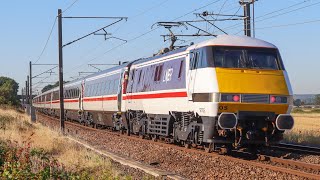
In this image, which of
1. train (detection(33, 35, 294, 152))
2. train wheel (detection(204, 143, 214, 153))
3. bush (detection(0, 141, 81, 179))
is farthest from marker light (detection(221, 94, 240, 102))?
bush (detection(0, 141, 81, 179))

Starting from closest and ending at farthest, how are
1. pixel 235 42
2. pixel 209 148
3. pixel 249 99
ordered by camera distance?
pixel 249 99 < pixel 235 42 < pixel 209 148

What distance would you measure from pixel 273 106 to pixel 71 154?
19.3 ft

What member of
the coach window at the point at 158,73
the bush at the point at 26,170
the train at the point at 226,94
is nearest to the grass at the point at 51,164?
Answer: the bush at the point at 26,170

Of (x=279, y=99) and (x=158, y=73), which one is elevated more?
(x=158, y=73)

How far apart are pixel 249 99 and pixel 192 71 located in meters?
2.19

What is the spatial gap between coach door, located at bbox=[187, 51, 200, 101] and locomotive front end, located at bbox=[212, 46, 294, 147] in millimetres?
921

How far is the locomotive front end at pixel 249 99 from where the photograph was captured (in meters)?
13.9

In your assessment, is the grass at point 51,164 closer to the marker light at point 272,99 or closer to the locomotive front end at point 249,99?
the locomotive front end at point 249,99

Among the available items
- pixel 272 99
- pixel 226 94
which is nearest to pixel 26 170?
pixel 226 94

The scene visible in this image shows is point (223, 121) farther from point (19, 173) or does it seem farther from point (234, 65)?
point (19, 173)

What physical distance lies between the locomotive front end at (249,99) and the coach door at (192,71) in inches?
36.3

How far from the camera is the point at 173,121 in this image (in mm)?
17875

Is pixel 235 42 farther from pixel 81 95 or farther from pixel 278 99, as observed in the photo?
pixel 81 95

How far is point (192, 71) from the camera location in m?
15.5
